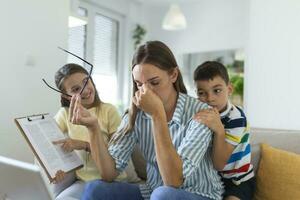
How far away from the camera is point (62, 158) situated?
1.31 m

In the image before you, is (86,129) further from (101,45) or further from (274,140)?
(101,45)

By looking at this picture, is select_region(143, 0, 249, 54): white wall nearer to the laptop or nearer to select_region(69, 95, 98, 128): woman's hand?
select_region(69, 95, 98, 128): woman's hand

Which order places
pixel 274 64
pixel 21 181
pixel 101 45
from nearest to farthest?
pixel 21 181
pixel 274 64
pixel 101 45

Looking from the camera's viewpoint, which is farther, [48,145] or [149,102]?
[48,145]

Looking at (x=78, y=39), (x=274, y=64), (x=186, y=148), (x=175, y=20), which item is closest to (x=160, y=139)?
(x=186, y=148)

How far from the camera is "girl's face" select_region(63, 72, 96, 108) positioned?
147cm

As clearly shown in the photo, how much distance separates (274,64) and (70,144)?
128cm

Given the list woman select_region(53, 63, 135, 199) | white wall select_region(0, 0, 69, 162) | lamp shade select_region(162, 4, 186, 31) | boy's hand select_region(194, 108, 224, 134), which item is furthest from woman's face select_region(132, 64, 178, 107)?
lamp shade select_region(162, 4, 186, 31)

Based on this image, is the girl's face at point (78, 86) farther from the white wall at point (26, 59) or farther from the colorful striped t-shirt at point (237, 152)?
the colorful striped t-shirt at point (237, 152)

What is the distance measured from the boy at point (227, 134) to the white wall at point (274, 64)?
71 centimetres

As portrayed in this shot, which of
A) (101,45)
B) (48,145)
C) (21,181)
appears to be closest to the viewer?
(21,181)

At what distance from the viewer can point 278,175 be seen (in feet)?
4.81

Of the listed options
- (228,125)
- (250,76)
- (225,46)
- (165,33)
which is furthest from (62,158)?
(165,33)

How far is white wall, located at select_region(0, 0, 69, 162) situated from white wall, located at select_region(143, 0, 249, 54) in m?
2.48
